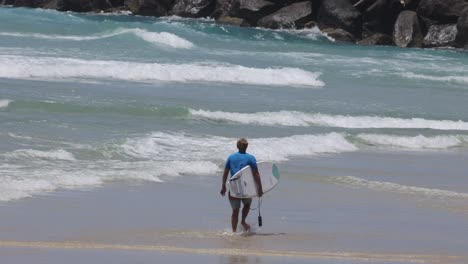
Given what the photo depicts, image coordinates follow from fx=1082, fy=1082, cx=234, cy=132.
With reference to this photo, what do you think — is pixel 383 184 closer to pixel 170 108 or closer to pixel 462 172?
pixel 462 172

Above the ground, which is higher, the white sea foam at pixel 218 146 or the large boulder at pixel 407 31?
the white sea foam at pixel 218 146

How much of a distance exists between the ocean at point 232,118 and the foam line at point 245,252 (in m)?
0.54

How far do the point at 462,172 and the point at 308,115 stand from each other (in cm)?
588

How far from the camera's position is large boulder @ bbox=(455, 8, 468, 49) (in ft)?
147

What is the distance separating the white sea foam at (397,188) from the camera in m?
14.3

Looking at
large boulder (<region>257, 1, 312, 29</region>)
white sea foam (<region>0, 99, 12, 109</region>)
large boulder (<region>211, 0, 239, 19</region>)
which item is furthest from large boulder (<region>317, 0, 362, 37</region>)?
white sea foam (<region>0, 99, 12, 109</region>)

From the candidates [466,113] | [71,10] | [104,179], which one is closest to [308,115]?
[466,113]

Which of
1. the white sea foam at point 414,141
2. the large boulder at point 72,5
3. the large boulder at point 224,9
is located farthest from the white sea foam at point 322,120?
the large boulder at point 72,5

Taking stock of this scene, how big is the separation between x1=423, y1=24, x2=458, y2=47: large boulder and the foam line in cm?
3632

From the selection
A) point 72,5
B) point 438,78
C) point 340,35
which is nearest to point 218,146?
point 438,78

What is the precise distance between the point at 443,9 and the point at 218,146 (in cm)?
3153

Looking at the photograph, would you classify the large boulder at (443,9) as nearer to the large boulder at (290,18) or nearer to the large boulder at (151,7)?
the large boulder at (290,18)

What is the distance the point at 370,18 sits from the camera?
4812cm

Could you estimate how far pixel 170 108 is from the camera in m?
20.9
